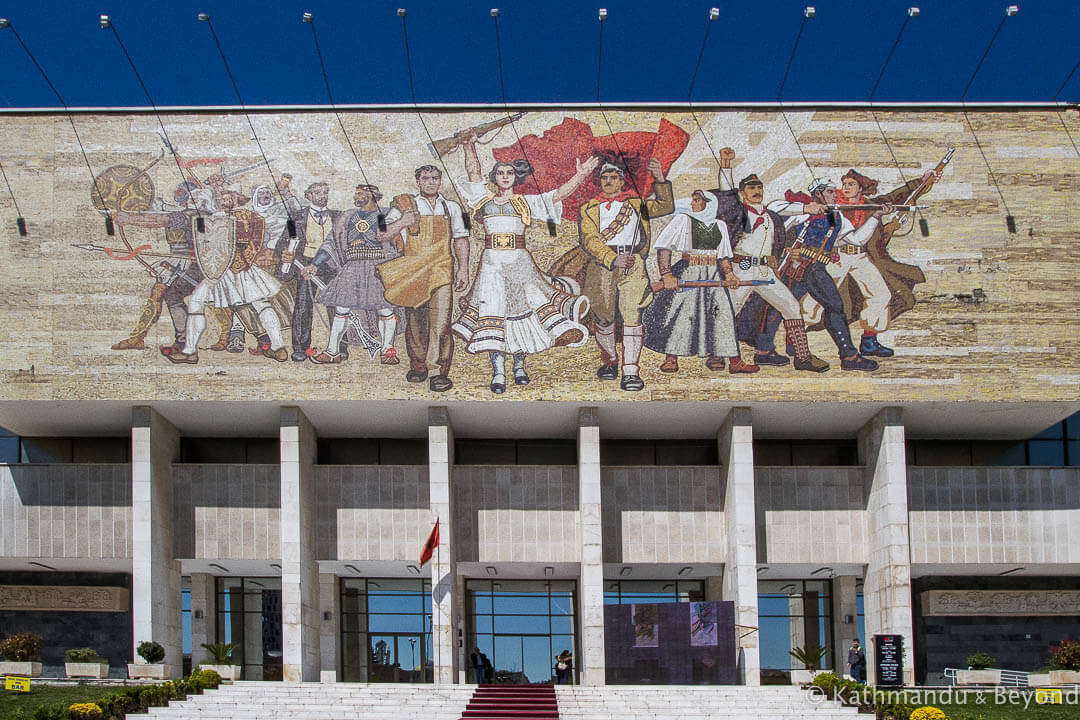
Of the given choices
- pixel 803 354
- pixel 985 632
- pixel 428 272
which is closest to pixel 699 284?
pixel 803 354

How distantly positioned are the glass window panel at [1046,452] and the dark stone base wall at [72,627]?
2801 centimetres

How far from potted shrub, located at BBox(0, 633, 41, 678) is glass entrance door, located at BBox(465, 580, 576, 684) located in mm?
13785

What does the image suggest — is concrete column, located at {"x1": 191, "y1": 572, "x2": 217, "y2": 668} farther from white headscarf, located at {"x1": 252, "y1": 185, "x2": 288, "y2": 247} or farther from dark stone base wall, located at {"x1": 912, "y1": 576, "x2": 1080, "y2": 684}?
dark stone base wall, located at {"x1": 912, "y1": 576, "x2": 1080, "y2": 684}

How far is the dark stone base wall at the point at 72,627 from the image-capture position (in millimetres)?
43125

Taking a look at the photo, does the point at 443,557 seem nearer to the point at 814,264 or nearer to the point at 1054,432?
the point at 814,264

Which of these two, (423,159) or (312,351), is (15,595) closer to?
(312,351)

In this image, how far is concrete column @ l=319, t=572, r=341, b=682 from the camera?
43750 millimetres

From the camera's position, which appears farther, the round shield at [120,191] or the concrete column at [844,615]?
the concrete column at [844,615]

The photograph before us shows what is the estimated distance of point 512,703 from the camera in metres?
33.7

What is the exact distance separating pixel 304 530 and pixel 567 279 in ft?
32.8

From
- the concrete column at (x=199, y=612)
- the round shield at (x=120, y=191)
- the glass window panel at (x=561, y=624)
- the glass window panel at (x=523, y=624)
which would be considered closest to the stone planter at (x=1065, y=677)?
the glass window panel at (x=561, y=624)

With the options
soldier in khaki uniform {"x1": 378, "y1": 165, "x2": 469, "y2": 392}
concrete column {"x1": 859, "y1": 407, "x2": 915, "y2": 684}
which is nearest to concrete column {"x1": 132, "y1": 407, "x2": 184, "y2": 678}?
soldier in khaki uniform {"x1": 378, "y1": 165, "x2": 469, "y2": 392}

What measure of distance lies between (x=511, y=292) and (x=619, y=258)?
310cm

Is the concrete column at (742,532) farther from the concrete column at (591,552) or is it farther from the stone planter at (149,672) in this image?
the stone planter at (149,672)
